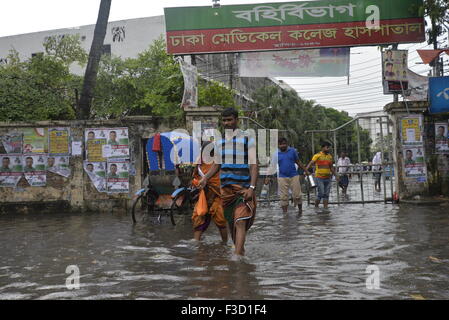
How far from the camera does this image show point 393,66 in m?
13.2

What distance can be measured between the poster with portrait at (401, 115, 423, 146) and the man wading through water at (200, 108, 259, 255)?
8.00 metres

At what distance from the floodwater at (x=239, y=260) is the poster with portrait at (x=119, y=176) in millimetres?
3023

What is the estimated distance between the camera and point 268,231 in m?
8.53

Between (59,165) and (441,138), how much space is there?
1010 centimetres

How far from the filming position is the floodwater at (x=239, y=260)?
4.40 metres

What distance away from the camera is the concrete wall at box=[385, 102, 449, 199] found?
12805 millimetres

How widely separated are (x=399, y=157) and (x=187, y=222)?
19.9 feet

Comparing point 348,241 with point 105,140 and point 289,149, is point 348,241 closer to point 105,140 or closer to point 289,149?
point 289,149

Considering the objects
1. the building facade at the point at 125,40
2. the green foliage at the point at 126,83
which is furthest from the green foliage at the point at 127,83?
the building facade at the point at 125,40

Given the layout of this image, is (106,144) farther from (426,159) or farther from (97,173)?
(426,159)

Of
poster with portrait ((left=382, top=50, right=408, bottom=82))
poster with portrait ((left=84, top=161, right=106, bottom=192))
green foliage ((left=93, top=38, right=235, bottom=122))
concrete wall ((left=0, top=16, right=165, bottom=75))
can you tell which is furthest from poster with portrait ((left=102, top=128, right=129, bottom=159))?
concrete wall ((left=0, top=16, right=165, bottom=75))

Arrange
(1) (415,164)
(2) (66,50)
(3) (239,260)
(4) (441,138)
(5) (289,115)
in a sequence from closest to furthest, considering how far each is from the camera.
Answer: (3) (239,260) < (1) (415,164) < (4) (441,138) < (2) (66,50) < (5) (289,115)

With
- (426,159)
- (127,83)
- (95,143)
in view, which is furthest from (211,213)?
(127,83)

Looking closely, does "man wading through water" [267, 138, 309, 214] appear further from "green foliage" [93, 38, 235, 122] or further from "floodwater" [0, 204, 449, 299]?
"green foliage" [93, 38, 235, 122]
